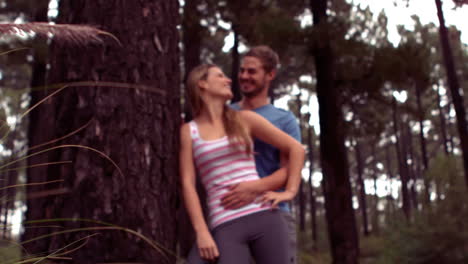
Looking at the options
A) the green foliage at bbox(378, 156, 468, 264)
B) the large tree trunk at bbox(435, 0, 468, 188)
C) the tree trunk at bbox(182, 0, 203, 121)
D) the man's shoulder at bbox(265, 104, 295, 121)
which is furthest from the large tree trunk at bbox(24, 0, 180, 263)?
the large tree trunk at bbox(435, 0, 468, 188)

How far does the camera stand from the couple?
2.15 metres

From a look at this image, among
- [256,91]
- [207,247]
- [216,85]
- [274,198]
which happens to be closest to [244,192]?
[274,198]

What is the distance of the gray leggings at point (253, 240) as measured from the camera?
2.11 m

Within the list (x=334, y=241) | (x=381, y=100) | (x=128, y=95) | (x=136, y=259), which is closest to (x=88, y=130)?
(x=128, y=95)

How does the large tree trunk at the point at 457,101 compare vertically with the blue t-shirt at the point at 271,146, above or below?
above

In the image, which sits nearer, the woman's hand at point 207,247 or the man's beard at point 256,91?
the woman's hand at point 207,247

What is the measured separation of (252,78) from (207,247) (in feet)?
3.81

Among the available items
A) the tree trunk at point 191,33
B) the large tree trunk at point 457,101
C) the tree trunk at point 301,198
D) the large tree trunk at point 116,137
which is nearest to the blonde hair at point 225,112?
the large tree trunk at point 116,137

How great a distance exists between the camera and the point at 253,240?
218 cm

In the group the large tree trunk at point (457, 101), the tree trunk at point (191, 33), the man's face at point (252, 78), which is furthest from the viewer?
the large tree trunk at point (457, 101)

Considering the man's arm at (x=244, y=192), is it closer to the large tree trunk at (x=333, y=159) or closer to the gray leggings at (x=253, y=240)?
the gray leggings at (x=253, y=240)

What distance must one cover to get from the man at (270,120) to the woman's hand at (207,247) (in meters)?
0.17

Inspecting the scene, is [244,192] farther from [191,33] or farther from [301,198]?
[301,198]

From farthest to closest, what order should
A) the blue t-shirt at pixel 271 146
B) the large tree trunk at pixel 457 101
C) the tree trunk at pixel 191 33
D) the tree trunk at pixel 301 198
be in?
the tree trunk at pixel 301 198 < the large tree trunk at pixel 457 101 < the tree trunk at pixel 191 33 < the blue t-shirt at pixel 271 146
